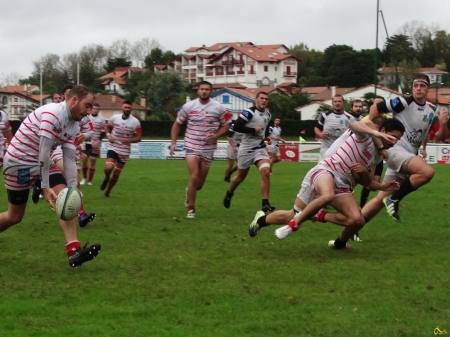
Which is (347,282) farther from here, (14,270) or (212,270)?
(14,270)

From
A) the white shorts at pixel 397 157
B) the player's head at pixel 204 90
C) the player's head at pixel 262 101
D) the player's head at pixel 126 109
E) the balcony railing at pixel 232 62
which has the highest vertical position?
the balcony railing at pixel 232 62

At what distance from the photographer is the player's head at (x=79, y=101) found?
8016 millimetres

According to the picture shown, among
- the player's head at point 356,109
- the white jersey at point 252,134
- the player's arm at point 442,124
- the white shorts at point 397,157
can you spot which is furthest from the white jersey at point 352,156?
the player's head at point 356,109

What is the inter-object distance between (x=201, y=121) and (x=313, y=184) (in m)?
4.56

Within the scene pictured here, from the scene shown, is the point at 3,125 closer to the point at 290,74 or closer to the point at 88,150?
the point at 88,150

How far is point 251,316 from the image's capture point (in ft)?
20.4

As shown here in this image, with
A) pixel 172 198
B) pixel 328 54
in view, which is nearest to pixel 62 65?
pixel 328 54

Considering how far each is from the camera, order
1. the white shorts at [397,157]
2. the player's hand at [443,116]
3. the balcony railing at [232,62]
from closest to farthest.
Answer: the white shorts at [397,157] → the player's hand at [443,116] → the balcony railing at [232,62]

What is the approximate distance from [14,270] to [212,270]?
2.10 metres

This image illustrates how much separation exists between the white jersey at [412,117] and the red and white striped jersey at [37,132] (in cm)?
434

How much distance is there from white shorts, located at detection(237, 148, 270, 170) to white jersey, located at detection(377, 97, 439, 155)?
153 inches

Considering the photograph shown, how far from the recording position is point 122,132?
1770cm

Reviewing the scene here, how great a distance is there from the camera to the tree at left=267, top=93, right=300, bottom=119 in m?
75.1

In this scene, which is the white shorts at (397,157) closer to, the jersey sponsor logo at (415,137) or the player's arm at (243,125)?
the jersey sponsor logo at (415,137)
